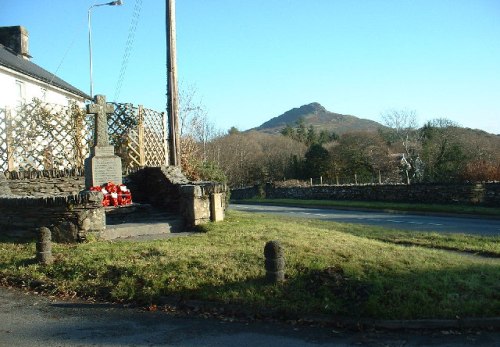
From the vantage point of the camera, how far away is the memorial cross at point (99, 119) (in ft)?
46.9

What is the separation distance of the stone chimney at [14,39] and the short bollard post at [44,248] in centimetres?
2620

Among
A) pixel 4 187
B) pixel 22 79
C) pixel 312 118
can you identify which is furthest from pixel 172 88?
pixel 312 118

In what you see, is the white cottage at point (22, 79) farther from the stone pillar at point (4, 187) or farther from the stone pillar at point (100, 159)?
A: the stone pillar at point (4, 187)

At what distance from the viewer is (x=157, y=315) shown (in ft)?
21.5

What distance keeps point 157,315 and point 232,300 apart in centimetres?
105

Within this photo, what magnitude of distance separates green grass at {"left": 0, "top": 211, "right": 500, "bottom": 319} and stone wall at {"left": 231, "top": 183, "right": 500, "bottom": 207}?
49.6 feet

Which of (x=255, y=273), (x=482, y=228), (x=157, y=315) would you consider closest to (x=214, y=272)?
(x=255, y=273)

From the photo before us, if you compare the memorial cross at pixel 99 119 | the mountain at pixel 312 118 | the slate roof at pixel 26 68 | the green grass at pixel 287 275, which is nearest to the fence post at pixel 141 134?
the memorial cross at pixel 99 119

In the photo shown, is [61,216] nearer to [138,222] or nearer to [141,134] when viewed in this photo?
[138,222]

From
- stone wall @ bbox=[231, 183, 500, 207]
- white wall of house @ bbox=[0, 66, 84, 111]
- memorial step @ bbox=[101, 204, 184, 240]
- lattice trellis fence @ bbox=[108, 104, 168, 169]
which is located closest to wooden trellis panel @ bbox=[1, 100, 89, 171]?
lattice trellis fence @ bbox=[108, 104, 168, 169]

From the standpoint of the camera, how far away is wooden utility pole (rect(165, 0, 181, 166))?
48.0 feet

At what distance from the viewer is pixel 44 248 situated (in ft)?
27.7

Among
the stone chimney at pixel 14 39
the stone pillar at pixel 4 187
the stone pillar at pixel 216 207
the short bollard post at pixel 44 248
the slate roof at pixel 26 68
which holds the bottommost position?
the short bollard post at pixel 44 248

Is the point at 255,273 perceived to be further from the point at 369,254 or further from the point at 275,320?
the point at 369,254
